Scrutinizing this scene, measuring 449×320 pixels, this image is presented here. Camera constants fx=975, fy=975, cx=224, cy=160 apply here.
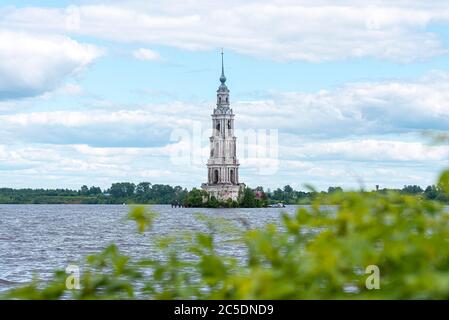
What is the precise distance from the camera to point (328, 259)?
142 inches

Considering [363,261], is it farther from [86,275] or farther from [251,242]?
[86,275]

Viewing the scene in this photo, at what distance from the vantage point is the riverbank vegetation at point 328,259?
371cm

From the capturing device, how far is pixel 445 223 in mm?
4410

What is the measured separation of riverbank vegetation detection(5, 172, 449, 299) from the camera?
3.71 metres

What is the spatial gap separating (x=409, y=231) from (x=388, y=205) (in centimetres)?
32

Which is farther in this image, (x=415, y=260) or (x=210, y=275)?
(x=210, y=275)

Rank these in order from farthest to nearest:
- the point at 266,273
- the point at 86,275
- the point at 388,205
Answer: the point at 86,275 < the point at 388,205 < the point at 266,273

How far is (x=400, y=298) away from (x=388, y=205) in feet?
1.91

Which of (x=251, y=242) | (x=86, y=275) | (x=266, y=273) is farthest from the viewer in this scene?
(x=86, y=275)
